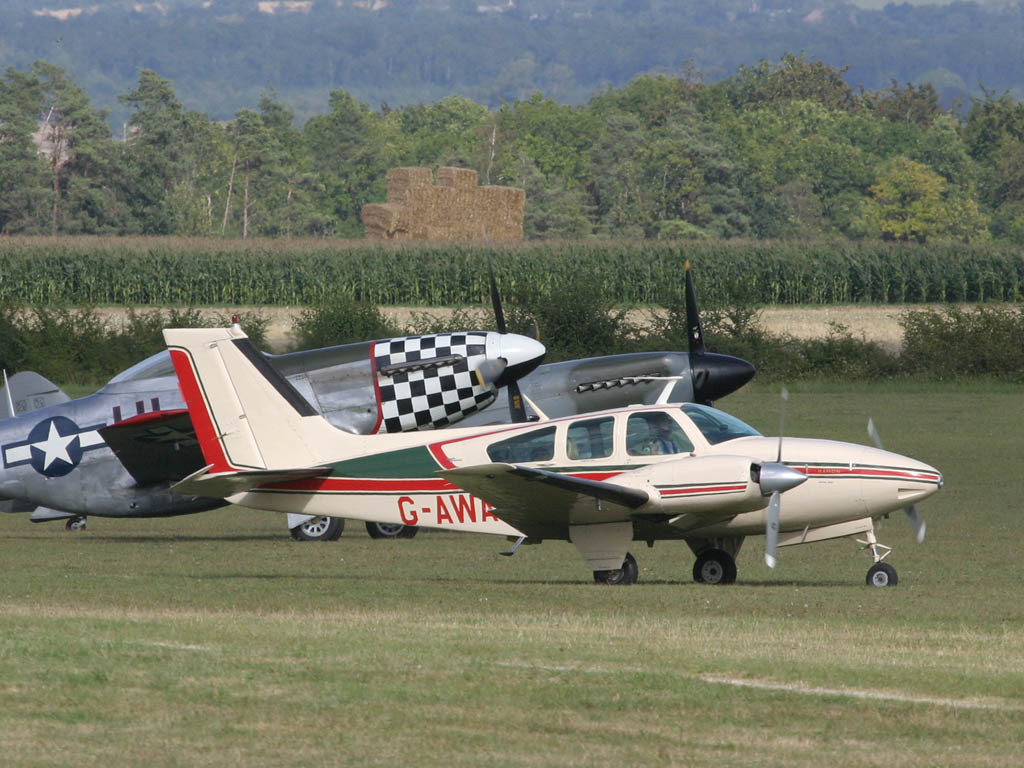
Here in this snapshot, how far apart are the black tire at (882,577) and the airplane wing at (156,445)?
26.0ft

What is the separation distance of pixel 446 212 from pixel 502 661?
2583 inches

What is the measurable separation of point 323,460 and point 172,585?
6.24 ft

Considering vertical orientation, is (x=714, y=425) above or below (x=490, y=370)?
above

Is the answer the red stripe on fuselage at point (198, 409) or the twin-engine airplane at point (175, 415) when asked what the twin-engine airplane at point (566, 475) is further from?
the twin-engine airplane at point (175, 415)

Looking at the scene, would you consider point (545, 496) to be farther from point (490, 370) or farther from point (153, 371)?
point (153, 371)

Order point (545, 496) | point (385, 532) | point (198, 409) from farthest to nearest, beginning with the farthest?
point (385, 532) → point (198, 409) → point (545, 496)

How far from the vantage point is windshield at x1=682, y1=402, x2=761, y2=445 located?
49.8 ft

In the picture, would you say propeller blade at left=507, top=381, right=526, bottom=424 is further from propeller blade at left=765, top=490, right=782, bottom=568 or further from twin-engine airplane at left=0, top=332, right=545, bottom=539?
propeller blade at left=765, top=490, right=782, bottom=568

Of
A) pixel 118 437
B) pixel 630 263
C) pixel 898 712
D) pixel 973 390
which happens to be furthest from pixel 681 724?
pixel 630 263

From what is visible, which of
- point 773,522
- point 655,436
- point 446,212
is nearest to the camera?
point 773,522

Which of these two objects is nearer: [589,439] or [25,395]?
[589,439]

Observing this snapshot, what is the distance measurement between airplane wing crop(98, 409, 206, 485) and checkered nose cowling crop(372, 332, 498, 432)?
2183 millimetres

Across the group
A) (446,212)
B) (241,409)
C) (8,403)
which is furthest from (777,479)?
(446,212)

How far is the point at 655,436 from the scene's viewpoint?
15.2 metres
